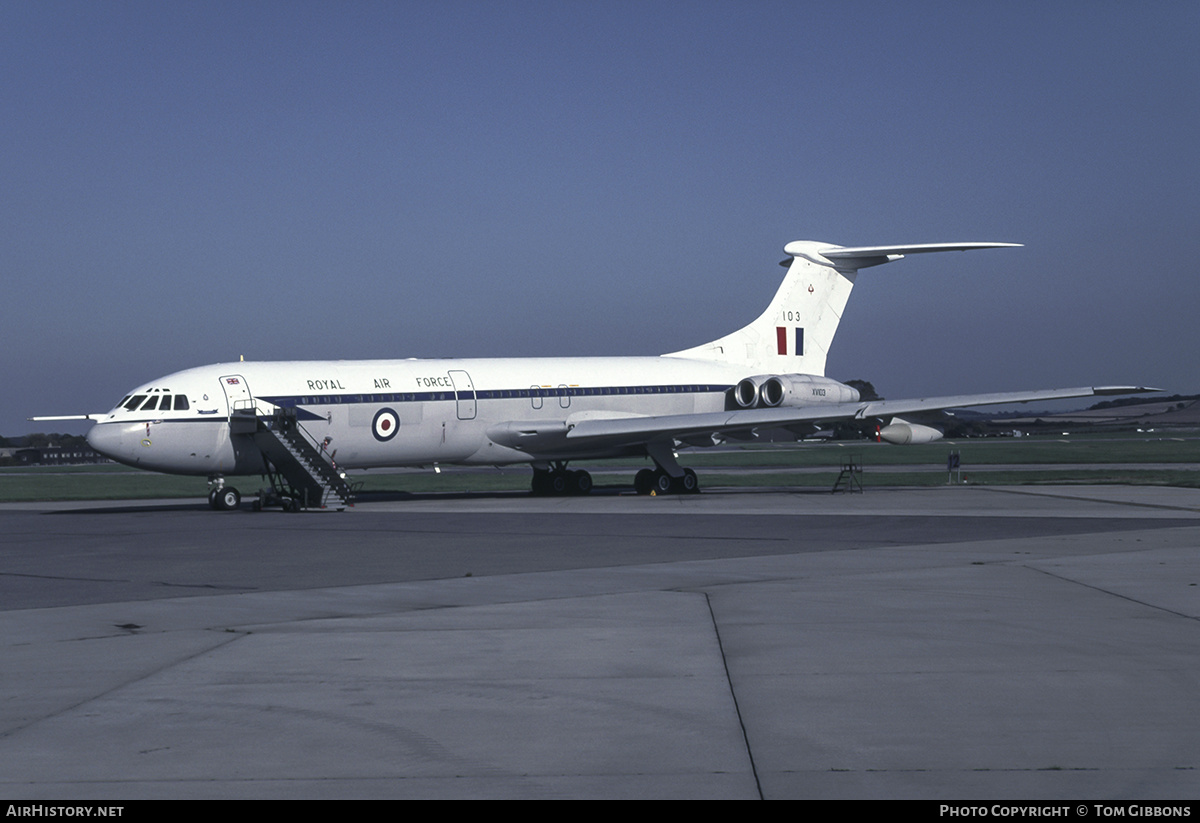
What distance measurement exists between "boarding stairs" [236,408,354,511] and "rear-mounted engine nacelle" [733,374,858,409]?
497 inches

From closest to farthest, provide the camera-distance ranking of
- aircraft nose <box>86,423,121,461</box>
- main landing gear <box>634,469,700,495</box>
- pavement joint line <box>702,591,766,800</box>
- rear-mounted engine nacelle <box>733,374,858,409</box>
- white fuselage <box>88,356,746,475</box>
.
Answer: pavement joint line <box>702,591,766,800</box> < aircraft nose <box>86,423,121,461</box> < white fuselage <box>88,356,746,475</box> < main landing gear <box>634,469,700,495</box> < rear-mounted engine nacelle <box>733,374,858,409</box>

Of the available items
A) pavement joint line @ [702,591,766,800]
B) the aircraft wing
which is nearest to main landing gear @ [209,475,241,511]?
the aircraft wing

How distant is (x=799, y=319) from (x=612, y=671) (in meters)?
30.8

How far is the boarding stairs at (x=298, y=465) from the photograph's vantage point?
2895cm

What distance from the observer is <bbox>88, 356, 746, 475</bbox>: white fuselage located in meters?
28.9

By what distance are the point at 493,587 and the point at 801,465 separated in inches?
1689

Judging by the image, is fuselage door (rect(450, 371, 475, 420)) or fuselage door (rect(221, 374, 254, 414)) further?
fuselage door (rect(450, 371, 475, 420))

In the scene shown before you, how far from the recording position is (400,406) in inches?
1233

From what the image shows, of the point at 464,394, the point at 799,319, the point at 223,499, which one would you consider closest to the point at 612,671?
the point at 223,499

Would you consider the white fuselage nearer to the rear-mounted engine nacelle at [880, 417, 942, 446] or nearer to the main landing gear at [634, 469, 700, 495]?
the main landing gear at [634, 469, 700, 495]

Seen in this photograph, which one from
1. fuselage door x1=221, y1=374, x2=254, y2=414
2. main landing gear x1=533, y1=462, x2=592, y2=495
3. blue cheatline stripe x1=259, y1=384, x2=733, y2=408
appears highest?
fuselage door x1=221, y1=374, x2=254, y2=414

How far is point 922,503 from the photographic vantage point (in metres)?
27.6

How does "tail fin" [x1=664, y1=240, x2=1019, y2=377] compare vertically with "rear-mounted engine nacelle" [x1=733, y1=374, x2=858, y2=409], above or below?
above

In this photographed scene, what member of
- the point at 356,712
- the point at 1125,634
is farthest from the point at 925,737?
the point at 1125,634
